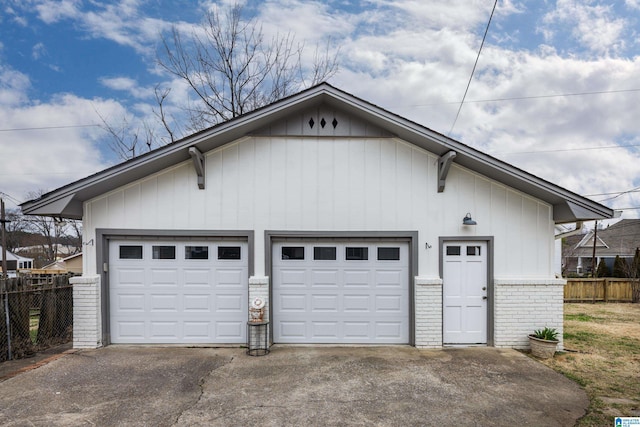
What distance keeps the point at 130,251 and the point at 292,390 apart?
427 cm

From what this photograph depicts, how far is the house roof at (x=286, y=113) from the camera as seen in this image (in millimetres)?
5992

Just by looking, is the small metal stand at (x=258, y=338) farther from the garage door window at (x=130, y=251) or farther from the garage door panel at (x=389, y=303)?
the garage door window at (x=130, y=251)

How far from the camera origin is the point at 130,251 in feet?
22.0

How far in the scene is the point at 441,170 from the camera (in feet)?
21.4

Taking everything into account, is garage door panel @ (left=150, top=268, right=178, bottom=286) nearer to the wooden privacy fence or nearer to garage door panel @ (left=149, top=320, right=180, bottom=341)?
garage door panel @ (left=149, top=320, right=180, bottom=341)

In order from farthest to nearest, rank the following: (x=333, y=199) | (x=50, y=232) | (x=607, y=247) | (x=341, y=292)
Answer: (x=50, y=232)
(x=607, y=247)
(x=341, y=292)
(x=333, y=199)

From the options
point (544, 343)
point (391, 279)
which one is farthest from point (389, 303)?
point (544, 343)

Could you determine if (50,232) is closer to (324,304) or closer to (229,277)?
(229,277)

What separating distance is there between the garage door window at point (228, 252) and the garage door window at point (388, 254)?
283 centimetres

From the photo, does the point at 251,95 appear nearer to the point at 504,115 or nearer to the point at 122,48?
the point at 122,48

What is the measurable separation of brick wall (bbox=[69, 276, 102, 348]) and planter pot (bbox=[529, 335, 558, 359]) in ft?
26.7

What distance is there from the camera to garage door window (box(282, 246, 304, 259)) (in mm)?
6781

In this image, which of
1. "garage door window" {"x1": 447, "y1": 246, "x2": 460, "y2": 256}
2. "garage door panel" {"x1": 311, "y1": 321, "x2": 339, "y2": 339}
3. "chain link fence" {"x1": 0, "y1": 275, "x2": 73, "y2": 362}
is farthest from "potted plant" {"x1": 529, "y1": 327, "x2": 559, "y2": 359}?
"chain link fence" {"x1": 0, "y1": 275, "x2": 73, "y2": 362}

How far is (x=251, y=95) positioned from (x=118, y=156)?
6.61 meters
